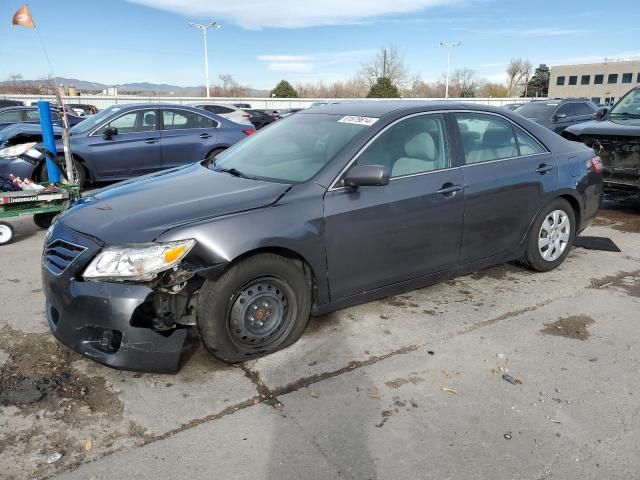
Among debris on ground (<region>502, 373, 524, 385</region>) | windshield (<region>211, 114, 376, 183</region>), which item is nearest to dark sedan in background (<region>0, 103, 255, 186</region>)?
windshield (<region>211, 114, 376, 183</region>)

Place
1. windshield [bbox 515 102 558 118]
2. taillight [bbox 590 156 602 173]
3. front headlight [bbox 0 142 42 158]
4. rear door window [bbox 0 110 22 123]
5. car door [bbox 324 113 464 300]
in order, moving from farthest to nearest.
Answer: windshield [bbox 515 102 558 118] → rear door window [bbox 0 110 22 123] → front headlight [bbox 0 142 42 158] → taillight [bbox 590 156 602 173] → car door [bbox 324 113 464 300]

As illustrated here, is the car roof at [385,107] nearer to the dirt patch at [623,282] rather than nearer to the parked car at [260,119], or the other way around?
the dirt patch at [623,282]

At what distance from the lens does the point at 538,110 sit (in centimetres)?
1334

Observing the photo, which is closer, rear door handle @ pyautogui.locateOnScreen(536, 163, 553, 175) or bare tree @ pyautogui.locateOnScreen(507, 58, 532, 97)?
rear door handle @ pyautogui.locateOnScreen(536, 163, 553, 175)

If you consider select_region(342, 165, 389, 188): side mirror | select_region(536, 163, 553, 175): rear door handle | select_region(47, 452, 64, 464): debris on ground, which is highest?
select_region(342, 165, 389, 188): side mirror

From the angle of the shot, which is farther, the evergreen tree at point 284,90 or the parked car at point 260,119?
the evergreen tree at point 284,90

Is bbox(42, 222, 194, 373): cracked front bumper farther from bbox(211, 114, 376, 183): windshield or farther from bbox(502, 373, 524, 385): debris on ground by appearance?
bbox(502, 373, 524, 385): debris on ground

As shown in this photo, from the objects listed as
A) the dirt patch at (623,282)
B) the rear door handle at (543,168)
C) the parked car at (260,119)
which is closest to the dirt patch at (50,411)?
the rear door handle at (543,168)

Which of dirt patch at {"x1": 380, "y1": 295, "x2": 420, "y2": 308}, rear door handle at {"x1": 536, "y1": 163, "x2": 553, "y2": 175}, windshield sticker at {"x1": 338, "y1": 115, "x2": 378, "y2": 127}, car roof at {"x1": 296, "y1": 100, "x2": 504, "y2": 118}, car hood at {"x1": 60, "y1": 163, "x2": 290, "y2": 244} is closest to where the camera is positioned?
car hood at {"x1": 60, "y1": 163, "x2": 290, "y2": 244}

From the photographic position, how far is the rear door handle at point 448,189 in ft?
12.8

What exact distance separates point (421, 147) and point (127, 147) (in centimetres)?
636

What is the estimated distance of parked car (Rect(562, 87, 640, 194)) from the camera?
6.98 meters

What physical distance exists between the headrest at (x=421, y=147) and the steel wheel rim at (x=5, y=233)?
16.4 feet

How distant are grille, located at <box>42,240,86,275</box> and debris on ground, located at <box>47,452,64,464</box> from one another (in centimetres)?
105
